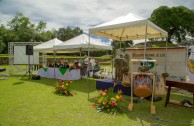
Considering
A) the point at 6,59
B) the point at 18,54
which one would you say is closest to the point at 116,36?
the point at 18,54

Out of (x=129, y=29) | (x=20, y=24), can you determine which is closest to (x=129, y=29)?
(x=129, y=29)

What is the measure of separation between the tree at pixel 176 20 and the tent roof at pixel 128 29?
21.6 metres

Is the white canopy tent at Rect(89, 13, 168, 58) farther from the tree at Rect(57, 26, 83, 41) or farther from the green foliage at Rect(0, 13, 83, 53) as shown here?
the tree at Rect(57, 26, 83, 41)

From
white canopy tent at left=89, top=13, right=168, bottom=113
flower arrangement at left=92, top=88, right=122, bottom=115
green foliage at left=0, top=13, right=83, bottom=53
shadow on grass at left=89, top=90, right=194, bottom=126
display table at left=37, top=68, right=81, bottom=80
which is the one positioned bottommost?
shadow on grass at left=89, top=90, right=194, bottom=126

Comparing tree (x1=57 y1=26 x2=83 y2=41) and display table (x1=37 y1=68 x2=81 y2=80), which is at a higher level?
tree (x1=57 y1=26 x2=83 y2=41)

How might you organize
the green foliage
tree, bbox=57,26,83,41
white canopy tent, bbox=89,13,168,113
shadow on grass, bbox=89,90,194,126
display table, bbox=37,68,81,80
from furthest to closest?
tree, bbox=57,26,83,41, the green foliage, display table, bbox=37,68,81,80, white canopy tent, bbox=89,13,168,113, shadow on grass, bbox=89,90,194,126

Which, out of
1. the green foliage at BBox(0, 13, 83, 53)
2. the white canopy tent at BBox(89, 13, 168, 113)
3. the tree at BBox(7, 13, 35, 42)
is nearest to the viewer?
the white canopy tent at BBox(89, 13, 168, 113)

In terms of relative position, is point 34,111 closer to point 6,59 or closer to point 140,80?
point 140,80

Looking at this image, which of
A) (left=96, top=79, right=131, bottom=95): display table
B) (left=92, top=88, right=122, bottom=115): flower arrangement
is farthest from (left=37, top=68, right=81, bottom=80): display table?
(left=92, top=88, right=122, bottom=115): flower arrangement

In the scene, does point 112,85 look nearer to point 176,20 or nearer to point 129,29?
point 129,29

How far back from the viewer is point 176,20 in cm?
2648

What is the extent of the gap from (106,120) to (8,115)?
7.48 feet

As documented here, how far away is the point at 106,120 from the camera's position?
351 centimetres

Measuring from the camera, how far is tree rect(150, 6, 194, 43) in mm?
→ 26578
